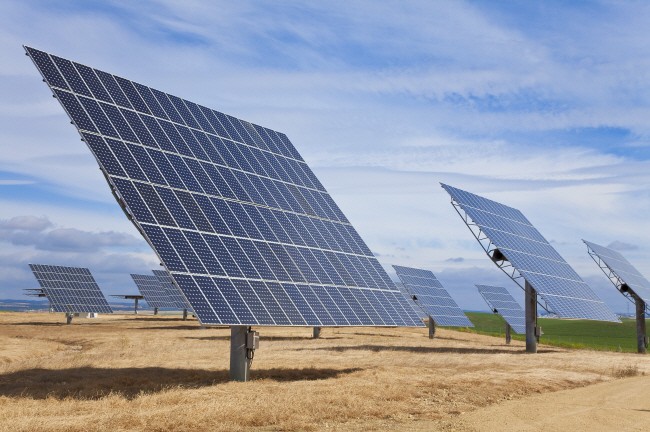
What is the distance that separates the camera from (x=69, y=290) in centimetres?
7238

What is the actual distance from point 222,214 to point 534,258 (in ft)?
85.8

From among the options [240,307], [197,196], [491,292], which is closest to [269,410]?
[240,307]

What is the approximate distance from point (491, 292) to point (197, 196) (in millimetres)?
44485

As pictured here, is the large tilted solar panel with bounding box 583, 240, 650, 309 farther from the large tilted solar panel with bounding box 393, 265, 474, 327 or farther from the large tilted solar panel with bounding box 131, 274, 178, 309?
the large tilted solar panel with bounding box 131, 274, 178, 309

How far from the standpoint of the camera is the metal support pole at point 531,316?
135 feet

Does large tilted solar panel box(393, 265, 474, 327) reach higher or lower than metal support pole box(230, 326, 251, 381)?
higher

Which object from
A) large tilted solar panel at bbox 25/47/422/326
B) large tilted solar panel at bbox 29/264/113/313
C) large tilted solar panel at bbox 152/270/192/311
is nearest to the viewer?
large tilted solar panel at bbox 25/47/422/326

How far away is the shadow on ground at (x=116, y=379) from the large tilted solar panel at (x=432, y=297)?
31952 millimetres

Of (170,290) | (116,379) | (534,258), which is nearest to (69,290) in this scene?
(170,290)

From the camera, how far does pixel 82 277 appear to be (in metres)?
76.9

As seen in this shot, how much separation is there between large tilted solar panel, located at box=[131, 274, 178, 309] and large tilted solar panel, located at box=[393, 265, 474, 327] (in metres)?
36.2

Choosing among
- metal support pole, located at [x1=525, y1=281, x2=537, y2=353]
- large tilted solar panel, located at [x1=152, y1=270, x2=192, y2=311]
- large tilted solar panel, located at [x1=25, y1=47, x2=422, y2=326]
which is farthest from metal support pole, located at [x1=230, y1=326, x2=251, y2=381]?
large tilted solar panel, located at [x1=152, y1=270, x2=192, y2=311]

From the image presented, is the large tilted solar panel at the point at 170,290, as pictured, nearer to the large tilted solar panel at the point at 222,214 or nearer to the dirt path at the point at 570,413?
the large tilted solar panel at the point at 222,214

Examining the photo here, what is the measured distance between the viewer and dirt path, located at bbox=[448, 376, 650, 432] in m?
16.7
